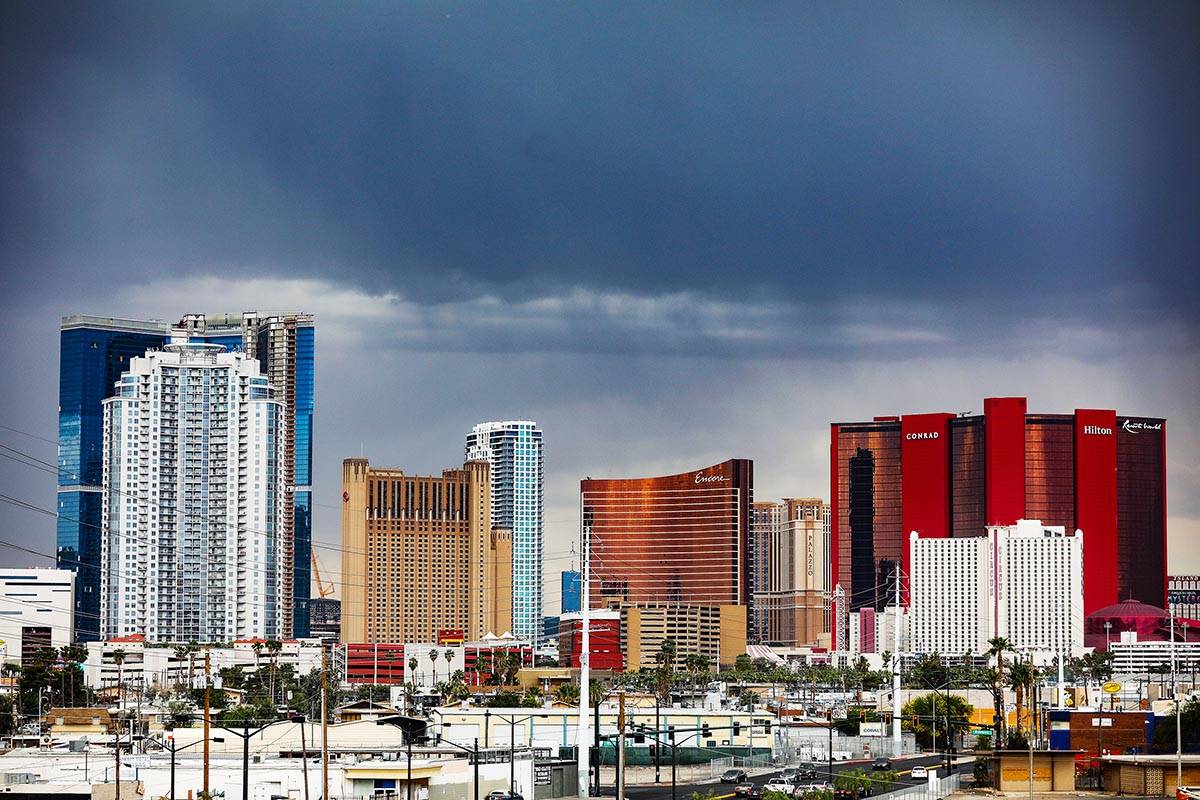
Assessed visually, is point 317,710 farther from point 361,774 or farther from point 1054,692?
point 361,774

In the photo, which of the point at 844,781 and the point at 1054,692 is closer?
the point at 844,781

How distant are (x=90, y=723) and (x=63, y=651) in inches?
2611

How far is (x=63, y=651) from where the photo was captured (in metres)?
160

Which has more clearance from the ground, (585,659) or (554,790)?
(585,659)

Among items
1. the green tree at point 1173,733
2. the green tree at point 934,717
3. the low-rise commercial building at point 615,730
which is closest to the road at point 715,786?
the low-rise commercial building at point 615,730

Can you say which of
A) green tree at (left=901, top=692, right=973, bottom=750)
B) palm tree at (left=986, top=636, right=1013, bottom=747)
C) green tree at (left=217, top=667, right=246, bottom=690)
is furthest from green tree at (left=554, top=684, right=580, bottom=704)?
palm tree at (left=986, top=636, right=1013, bottom=747)

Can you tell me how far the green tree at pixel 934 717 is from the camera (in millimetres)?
99625

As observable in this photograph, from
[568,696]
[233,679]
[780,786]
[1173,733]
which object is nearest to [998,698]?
[1173,733]

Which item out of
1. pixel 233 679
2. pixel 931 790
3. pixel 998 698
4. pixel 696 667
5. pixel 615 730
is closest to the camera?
pixel 931 790

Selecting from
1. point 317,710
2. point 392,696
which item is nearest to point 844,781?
point 317,710

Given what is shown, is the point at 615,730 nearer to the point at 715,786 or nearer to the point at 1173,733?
the point at 715,786

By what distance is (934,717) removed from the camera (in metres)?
101

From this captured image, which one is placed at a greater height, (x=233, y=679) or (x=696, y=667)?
(x=233, y=679)

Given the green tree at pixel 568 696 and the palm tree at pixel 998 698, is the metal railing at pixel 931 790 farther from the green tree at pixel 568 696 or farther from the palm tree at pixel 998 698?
the green tree at pixel 568 696
